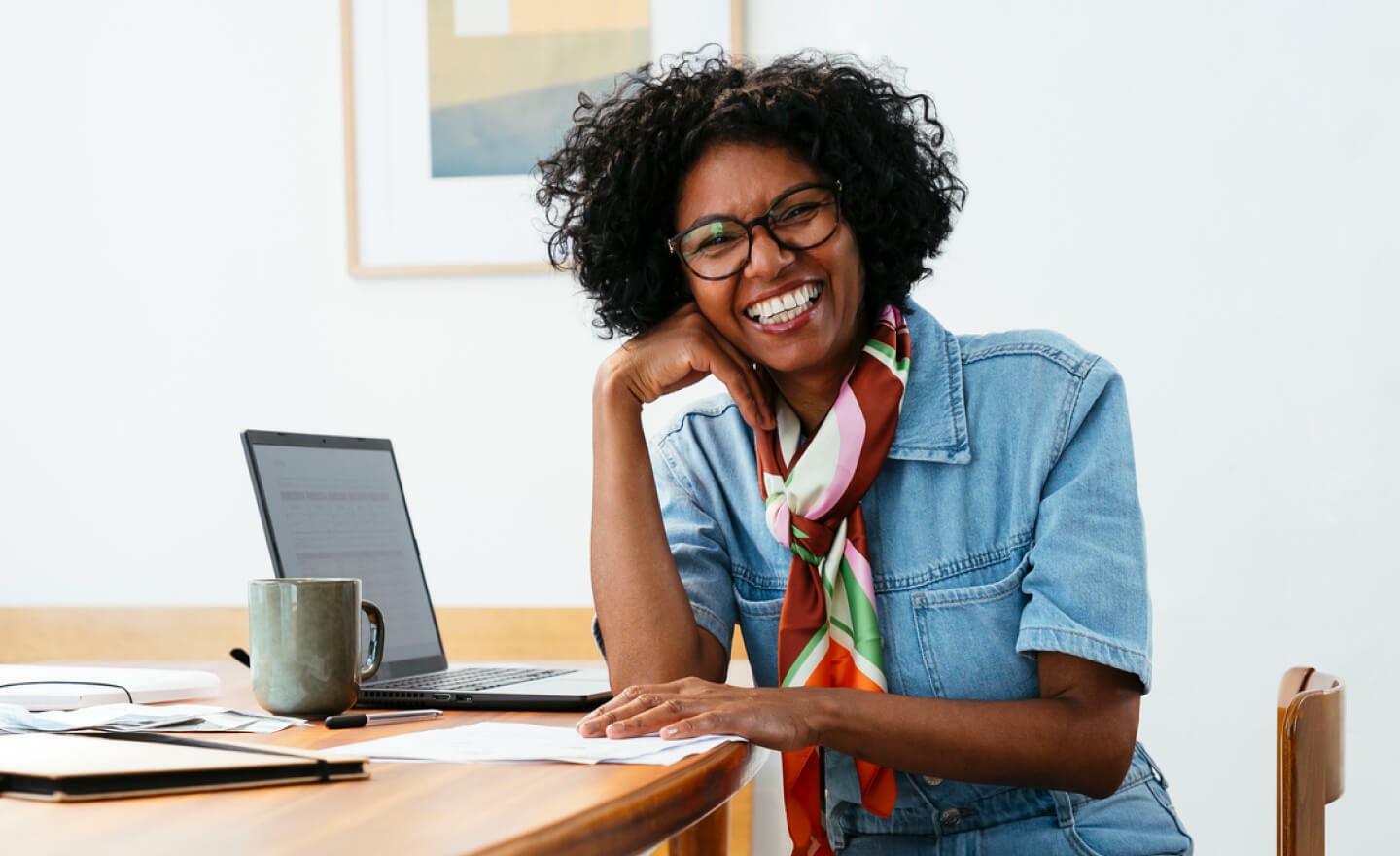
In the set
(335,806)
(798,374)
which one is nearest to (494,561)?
(798,374)

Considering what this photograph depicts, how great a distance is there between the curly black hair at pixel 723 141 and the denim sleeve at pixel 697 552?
0.67 feet

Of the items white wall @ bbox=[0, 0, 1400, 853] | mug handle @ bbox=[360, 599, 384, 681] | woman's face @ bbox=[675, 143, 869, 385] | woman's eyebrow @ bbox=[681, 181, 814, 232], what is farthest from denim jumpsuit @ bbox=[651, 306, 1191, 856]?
white wall @ bbox=[0, 0, 1400, 853]

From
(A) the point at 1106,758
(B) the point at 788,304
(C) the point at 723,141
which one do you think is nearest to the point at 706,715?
(A) the point at 1106,758

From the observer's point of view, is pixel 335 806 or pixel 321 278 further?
pixel 321 278

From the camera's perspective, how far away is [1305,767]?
3.40 feet

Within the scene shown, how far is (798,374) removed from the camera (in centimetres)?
147

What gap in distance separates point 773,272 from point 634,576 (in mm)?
346

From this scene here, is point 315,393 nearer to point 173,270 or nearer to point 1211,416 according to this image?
point 173,270

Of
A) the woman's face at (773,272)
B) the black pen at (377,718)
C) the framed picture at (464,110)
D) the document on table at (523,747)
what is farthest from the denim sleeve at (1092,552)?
the framed picture at (464,110)

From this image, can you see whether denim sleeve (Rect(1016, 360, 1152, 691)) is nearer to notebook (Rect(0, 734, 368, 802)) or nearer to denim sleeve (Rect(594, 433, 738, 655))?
denim sleeve (Rect(594, 433, 738, 655))

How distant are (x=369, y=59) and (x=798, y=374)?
1.38m

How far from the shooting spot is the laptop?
53.6 inches

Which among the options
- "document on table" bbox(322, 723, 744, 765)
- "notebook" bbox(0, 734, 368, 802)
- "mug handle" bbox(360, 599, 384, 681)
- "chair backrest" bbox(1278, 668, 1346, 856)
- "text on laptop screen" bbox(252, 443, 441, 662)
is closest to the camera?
"notebook" bbox(0, 734, 368, 802)

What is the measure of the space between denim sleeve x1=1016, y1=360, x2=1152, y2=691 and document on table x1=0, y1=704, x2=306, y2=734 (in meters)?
0.67
